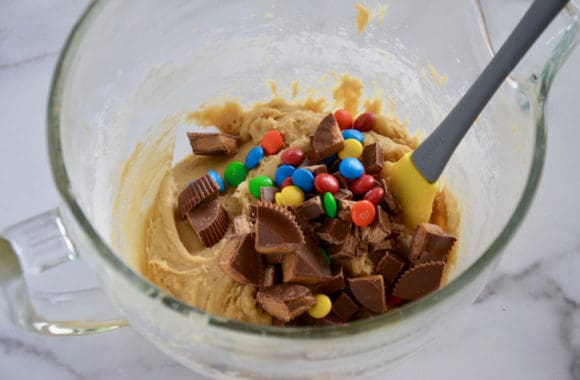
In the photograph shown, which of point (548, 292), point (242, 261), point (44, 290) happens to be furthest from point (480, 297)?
point (44, 290)

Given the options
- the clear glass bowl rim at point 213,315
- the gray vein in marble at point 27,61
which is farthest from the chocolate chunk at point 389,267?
the gray vein in marble at point 27,61

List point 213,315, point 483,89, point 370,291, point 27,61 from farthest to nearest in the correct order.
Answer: point 27,61
point 370,291
point 483,89
point 213,315

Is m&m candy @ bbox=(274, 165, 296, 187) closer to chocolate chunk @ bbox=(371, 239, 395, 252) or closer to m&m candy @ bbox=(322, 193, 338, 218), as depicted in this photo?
m&m candy @ bbox=(322, 193, 338, 218)

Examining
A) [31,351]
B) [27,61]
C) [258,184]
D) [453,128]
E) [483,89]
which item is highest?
[483,89]

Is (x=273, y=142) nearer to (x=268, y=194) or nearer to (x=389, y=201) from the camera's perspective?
(x=268, y=194)

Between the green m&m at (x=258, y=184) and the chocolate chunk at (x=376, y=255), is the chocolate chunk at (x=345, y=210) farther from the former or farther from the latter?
the green m&m at (x=258, y=184)

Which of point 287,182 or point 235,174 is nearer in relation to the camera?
point 287,182

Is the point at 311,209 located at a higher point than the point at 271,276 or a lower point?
higher
